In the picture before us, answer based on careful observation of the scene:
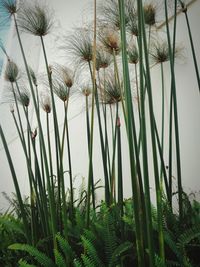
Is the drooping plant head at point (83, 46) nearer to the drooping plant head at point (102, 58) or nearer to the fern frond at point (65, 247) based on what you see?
the drooping plant head at point (102, 58)

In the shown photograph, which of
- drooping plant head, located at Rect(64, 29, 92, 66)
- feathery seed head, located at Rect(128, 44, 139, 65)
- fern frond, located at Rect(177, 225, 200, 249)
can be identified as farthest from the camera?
feathery seed head, located at Rect(128, 44, 139, 65)

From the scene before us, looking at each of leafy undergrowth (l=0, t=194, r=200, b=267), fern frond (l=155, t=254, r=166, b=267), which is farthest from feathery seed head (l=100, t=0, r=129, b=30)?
fern frond (l=155, t=254, r=166, b=267)

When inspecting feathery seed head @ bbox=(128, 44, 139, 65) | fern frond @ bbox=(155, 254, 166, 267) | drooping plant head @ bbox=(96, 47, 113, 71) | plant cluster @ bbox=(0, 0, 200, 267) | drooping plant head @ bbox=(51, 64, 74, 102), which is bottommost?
fern frond @ bbox=(155, 254, 166, 267)

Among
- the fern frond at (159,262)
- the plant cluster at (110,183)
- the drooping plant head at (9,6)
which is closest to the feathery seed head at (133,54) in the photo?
the plant cluster at (110,183)

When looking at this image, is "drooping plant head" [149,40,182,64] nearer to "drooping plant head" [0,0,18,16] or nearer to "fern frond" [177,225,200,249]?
"drooping plant head" [0,0,18,16]

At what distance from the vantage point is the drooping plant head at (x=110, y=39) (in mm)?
963

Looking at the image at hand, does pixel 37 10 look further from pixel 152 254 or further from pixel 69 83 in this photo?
pixel 152 254

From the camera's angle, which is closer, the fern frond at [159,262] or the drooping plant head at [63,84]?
the fern frond at [159,262]

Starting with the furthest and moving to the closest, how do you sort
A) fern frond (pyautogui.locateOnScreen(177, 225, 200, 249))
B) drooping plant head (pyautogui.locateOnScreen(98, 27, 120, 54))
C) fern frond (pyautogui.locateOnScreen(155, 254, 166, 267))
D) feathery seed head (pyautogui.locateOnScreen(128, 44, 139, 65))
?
feathery seed head (pyautogui.locateOnScreen(128, 44, 139, 65))
drooping plant head (pyautogui.locateOnScreen(98, 27, 120, 54))
fern frond (pyautogui.locateOnScreen(177, 225, 200, 249))
fern frond (pyautogui.locateOnScreen(155, 254, 166, 267))

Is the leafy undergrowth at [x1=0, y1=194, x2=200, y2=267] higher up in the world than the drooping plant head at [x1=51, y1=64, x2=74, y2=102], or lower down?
lower down

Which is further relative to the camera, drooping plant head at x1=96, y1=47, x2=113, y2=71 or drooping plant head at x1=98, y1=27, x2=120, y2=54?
drooping plant head at x1=96, y1=47, x2=113, y2=71

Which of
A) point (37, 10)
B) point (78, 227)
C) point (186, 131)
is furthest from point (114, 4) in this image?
point (78, 227)

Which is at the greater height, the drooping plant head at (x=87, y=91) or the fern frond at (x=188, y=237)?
the drooping plant head at (x=87, y=91)

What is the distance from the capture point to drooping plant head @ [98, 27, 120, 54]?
963 mm
